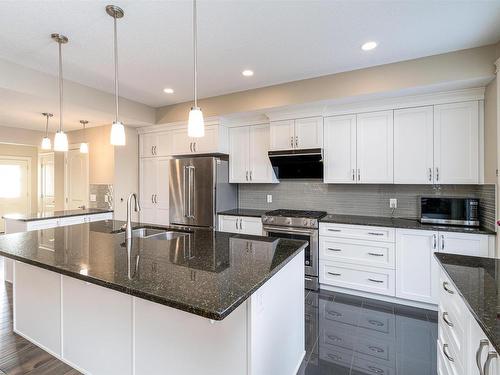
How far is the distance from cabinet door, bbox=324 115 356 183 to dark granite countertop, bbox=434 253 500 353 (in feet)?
6.10

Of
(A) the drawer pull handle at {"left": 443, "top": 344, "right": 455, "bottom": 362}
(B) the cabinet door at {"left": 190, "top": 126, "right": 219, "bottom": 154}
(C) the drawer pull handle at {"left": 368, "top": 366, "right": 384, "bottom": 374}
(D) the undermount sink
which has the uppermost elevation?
(B) the cabinet door at {"left": 190, "top": 126, "right": 219, "bottom": 154}

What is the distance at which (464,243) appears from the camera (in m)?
2.71

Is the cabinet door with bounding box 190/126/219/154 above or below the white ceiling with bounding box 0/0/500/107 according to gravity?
below

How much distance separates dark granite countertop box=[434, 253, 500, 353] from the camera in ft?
3.14

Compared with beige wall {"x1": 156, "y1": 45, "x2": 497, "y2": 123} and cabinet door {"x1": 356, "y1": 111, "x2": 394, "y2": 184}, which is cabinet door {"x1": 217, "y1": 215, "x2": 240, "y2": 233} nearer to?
beige wall {"x1": 156, "y1": 45, "x2": 497, "y2": 123}

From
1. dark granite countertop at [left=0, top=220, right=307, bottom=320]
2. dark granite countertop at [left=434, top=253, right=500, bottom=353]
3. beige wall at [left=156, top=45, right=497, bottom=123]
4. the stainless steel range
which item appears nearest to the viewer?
dark granite countertop at [left=434, top=253, right=500, bottom=353]

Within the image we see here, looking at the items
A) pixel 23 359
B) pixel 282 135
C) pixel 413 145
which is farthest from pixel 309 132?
pixel 23 359

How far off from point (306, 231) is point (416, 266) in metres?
1.28

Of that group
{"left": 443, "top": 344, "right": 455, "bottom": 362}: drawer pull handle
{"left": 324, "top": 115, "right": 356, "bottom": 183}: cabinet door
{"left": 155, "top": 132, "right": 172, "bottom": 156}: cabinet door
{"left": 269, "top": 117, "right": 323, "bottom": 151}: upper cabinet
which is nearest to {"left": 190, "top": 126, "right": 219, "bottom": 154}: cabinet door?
{"left": 155, "top": 132, "right": 172, "bottom": 156}: cabinet door

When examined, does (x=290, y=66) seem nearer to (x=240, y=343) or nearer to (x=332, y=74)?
(x=332, y=74)

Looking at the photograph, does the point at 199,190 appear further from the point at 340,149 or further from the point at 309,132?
the point at 340,149

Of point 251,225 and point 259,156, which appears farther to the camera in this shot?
point 259,156

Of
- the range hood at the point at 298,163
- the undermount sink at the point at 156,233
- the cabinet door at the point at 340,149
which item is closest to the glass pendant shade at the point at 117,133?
the undermount sink at the point at 156,233

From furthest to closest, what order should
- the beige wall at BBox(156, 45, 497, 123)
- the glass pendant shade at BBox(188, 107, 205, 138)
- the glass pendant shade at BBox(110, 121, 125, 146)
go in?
the beige wall at BBox(156, 45, 497, 123) < the glass pendant shade at BBox(110, 121, 125, 146) < the glass pendant shade at BBox(188, 107, 205, 138)
